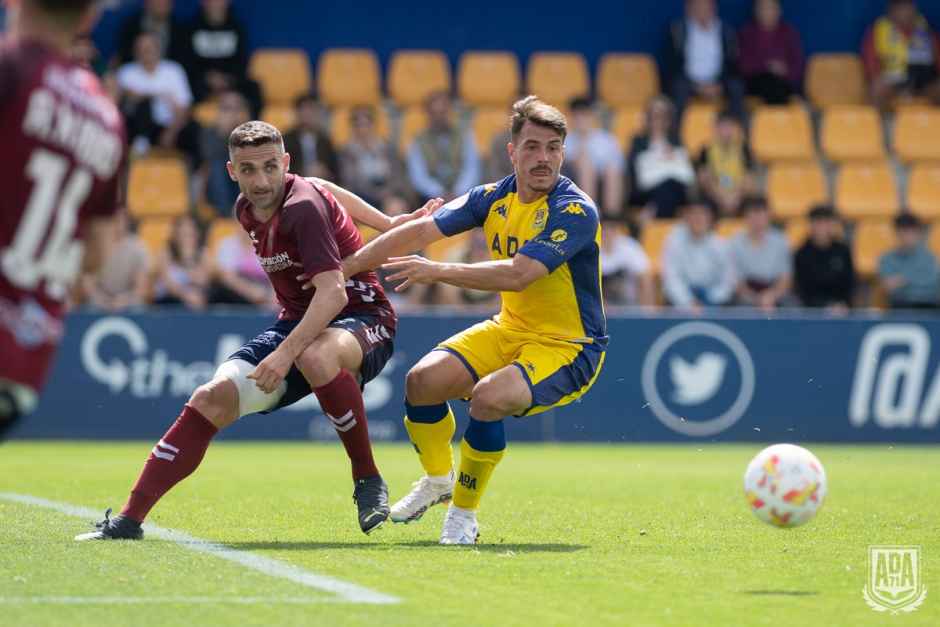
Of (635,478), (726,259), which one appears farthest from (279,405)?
(726,259)

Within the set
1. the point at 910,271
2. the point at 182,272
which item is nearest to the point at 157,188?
the point at 182,272

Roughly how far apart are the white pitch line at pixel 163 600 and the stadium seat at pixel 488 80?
47.0ft

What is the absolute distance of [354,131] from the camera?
17.5 m

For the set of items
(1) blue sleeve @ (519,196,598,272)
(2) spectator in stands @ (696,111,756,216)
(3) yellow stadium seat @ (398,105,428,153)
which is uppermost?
(3) yellow stadium seat @ (398,105,428,153)

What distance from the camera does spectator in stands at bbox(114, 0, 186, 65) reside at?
1811 centimetres

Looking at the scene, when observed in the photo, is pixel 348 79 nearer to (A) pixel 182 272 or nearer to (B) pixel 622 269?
(A) pixel 182 272

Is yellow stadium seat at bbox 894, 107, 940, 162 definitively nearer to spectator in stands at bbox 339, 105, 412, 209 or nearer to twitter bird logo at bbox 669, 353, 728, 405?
twitter bird logo at bbox 669, 353, 728, 405

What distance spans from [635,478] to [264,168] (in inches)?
196

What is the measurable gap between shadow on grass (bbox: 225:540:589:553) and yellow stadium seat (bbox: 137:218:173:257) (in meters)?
9.64

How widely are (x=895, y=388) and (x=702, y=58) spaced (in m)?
5.48

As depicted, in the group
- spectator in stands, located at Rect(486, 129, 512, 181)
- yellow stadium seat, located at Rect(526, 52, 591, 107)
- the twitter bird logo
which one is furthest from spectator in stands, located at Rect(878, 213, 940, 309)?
yellow stadium seat, located at Rect(526, 52, 591, 107)

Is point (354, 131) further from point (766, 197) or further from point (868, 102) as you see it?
point (868, 102)

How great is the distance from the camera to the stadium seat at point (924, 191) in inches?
770

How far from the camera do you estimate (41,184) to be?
491cm
